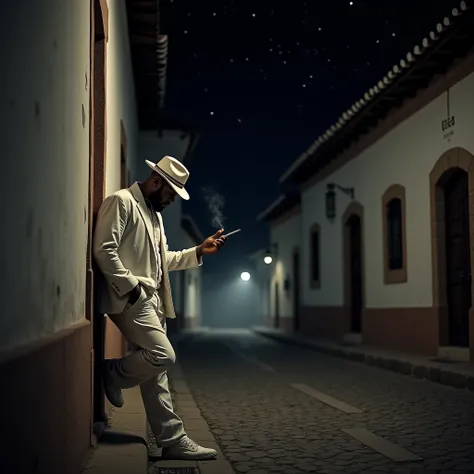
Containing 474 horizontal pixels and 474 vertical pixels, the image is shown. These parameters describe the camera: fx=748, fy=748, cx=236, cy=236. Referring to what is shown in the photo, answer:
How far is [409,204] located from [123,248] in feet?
32.5

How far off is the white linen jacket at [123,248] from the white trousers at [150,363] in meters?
0.11

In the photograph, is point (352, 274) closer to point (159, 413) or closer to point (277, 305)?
point (159, 413)

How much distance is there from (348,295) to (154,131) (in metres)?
7.31

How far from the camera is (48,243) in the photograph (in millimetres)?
3371

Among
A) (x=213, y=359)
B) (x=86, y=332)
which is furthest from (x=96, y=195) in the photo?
(x=213, y=359)

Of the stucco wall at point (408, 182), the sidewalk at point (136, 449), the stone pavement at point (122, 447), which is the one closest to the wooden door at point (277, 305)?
the stucco wall at point (408, 182)

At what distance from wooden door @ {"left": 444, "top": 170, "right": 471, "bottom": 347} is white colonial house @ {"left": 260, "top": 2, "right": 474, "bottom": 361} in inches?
0.7

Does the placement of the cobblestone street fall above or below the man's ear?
below

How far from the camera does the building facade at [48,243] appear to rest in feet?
8.41

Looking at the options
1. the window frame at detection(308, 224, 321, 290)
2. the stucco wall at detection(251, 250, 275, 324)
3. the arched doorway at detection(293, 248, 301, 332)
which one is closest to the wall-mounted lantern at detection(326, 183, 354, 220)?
the window frame at detection(308, 224, 321, 290)

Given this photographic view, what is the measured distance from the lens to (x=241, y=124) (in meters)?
51.1

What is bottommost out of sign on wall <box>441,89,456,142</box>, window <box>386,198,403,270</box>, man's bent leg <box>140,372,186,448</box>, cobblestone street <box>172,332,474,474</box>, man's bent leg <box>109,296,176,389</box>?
cobblestone street <box>172,332,474,474</box>

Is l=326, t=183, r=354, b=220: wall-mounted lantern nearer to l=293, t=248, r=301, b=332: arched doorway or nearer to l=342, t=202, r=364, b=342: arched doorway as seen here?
l=342, t=202, r=364, b=342: arched doorway

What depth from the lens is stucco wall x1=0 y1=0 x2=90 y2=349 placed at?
102 inches
